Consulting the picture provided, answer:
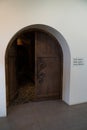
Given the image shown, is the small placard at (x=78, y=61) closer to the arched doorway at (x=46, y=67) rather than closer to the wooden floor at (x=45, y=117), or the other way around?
the arched doorway at (x=46, y=67)

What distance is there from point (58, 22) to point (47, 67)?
141cm

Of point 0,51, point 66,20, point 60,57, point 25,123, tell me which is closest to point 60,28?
point 66,20

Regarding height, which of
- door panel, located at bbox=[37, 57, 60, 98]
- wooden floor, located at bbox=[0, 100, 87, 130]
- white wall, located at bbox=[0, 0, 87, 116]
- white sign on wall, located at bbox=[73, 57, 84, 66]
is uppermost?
white wall, located at bbox=[0, 0, 87, 116]

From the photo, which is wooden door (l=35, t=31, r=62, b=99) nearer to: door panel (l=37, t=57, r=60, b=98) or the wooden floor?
door panel (l=37, t=57, r=60, b=98)

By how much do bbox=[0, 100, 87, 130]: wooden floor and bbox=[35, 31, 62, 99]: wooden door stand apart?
1.36ft

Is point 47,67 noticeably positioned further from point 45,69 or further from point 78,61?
point 78,61

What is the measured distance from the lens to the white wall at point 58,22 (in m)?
3.10

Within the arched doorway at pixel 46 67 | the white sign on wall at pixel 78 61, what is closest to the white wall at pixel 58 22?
the white sign on wall at pixel 78 61

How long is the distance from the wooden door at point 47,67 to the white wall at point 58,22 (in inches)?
23.7

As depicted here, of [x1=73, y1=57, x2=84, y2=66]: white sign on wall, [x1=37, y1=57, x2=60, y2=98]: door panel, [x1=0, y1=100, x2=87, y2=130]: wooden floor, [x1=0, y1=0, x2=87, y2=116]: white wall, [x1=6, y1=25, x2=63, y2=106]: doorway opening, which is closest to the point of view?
[x1=0, y1=100, x2=87, y2=130]: wooden floor

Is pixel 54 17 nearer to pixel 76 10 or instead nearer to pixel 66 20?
pixel 66 20

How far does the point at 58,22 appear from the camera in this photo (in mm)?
3551

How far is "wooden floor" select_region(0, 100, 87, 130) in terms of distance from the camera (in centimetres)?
288

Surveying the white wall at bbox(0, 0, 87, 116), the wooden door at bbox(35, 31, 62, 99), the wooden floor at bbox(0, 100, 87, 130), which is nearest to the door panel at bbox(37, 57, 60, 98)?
the wooden door at bbox(35, 31, 62, 99)
